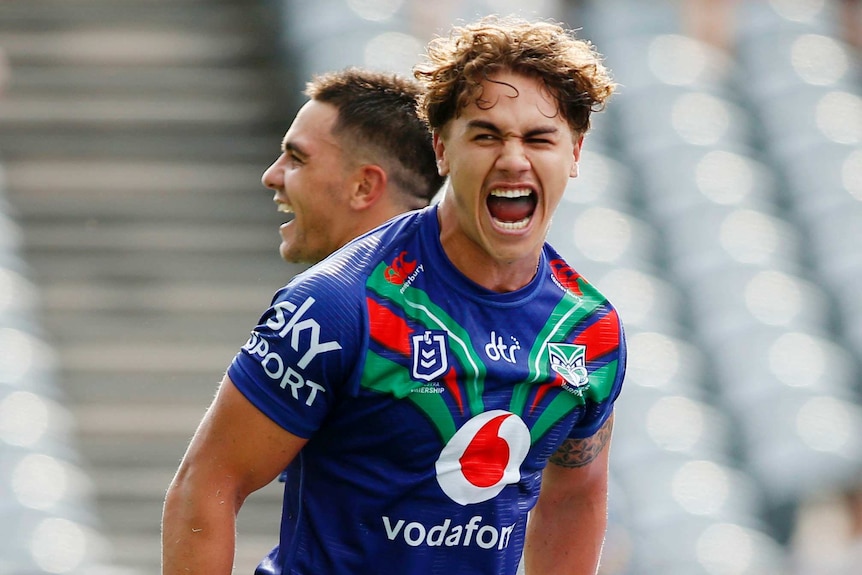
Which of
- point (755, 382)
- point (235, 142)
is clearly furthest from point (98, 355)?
point (755, 382)

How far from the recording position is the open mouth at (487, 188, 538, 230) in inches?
109

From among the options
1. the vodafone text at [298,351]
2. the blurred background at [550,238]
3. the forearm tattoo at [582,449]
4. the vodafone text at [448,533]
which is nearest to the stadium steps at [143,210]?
the blurred background at [550,238]

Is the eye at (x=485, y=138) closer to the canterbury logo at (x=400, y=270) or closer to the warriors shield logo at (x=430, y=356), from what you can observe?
the canterbury logo at (x=400, y=270)

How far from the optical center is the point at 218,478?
8.68ft

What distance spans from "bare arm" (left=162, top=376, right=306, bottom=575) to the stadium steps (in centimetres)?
434

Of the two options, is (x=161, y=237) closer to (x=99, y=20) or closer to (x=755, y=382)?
(x=99, y=20)

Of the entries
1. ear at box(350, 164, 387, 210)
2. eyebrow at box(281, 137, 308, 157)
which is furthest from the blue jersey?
eyebrow at box(281, 137, 308, 157)

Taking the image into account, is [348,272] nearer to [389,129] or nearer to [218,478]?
[218,478]

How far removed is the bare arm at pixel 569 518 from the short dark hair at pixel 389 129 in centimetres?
75

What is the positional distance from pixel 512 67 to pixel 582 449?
86 cm

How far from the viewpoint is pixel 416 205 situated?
3453 millimetres

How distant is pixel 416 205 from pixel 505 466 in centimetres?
84

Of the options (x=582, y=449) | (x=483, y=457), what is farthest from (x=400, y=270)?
(x=582, y=449)

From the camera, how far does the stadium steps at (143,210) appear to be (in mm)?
7504
